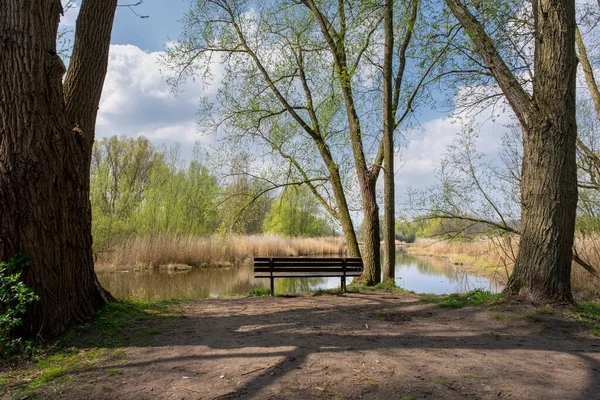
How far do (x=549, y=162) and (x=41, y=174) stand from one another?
22.2ft

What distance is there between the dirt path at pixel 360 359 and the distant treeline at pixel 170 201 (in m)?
6.93

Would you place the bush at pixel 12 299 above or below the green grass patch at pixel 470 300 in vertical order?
above

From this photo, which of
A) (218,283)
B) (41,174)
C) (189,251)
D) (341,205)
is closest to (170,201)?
(189,251)

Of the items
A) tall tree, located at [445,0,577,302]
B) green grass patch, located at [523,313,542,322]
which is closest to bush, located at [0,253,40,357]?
green grass patch, located at [523,313,542,322]

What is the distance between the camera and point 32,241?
4.60 meters

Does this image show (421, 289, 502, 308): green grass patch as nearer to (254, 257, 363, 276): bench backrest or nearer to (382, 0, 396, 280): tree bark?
(254, 257, 363, 276): bench backrest

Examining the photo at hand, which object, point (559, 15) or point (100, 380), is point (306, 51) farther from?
point (100, 380)

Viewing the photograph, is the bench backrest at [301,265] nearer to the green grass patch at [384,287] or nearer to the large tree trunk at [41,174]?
the green grass patch at [384,287]

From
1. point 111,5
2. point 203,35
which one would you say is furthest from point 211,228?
point 111,5

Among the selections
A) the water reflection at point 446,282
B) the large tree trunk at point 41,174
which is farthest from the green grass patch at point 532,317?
the large tree trunk at point 41,174

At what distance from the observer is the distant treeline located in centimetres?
1262

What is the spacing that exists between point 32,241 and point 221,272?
15186 mm

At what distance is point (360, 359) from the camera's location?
3859mm

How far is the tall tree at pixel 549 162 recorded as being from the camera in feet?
18.6
